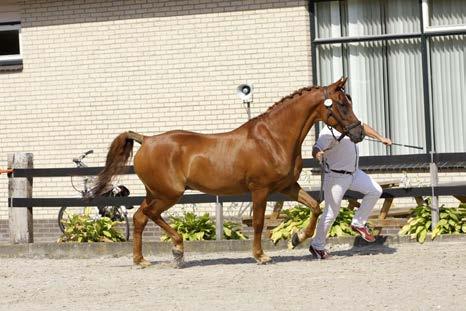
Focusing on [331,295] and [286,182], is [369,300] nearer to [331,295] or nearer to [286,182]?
[331,295]

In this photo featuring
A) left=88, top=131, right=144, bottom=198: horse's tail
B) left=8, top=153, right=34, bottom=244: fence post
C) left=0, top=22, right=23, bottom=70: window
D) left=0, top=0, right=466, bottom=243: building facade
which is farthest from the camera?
left=0, top=22, right=23, bottom=70: window

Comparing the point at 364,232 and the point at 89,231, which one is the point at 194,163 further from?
the point at 89,231

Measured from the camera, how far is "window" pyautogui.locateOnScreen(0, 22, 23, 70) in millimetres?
20516

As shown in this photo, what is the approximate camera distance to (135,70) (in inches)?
778

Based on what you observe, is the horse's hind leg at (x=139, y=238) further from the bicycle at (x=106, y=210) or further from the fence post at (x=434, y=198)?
the fence post at (x=434, y=198)

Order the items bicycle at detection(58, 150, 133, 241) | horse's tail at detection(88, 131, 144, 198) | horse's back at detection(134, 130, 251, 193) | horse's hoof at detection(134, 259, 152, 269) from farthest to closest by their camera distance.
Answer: bicycle at detection(58, 150, 133, 241), horse's tail at detection(88, 131, 144, 198), horse's hoof at detection(134, 259, 152, 269), horse's back at detection(134, 130, 251, 193)

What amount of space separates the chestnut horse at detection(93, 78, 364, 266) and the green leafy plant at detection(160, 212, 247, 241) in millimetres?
1540

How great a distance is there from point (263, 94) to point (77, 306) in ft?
26.3

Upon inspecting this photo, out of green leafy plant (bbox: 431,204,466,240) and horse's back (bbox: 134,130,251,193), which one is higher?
horse's back (bbox: 134,130,251,193)

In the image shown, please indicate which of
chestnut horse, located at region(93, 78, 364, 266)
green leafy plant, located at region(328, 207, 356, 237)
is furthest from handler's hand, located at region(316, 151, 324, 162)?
green leafy plant, located at region(328, 207, 356, 237)

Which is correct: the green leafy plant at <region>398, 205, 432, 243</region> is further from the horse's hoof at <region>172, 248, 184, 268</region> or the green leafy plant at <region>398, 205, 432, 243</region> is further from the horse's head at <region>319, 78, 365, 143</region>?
the horse's hoof at <region>172, 248, 184, 268</region>

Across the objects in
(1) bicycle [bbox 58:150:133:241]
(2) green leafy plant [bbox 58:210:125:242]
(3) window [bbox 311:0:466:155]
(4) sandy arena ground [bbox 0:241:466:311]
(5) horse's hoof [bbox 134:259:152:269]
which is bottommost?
(4) sandy arena ground [bbox 0:241:466:311]

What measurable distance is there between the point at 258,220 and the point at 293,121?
121 centimetres

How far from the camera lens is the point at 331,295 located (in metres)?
11.5
